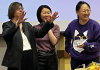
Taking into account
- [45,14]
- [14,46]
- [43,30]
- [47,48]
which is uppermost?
[45,14]

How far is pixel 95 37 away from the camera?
1.27 metres

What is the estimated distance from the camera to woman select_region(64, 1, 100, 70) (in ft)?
4.06

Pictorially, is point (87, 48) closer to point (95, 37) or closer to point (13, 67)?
point (95, 37)

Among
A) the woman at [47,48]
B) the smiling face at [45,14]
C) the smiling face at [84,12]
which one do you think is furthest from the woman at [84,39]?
the smiling face at [45,14]

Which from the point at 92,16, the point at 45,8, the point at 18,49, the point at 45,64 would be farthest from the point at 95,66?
the point at 92,16

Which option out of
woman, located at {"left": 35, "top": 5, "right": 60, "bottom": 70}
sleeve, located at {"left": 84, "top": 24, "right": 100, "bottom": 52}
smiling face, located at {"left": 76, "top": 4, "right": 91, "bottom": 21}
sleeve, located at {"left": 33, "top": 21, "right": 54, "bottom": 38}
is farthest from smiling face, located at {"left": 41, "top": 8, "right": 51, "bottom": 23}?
sleeve, located at {"left": 84, "top": 24, "right": 100, "bottom": 52}

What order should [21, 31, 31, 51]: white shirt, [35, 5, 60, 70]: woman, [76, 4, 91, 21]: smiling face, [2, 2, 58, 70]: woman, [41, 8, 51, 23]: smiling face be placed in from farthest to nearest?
[41, 8, 51, 23]: smiling face
[35, 5, 60, 70]: woman
[76, 4, 91, 21]: smiling face
[21, 31, 31, 51]: white shirt
[2, 2, 58, 70]: woman

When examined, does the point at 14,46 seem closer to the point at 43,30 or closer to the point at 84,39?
the point at 43,30

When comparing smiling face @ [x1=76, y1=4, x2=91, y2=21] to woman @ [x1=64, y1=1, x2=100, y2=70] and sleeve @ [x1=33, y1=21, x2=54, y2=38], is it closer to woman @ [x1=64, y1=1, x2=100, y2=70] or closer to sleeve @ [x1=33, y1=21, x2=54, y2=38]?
woman @ [x1=64, y1=1, x2=100, y2=70]

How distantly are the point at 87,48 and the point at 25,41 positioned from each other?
0.55 meters

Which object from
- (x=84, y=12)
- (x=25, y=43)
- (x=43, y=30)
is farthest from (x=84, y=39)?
(x=25, y=43)

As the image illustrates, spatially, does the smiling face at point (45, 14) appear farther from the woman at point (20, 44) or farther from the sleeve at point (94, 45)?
the sleeve at point (94, 45)

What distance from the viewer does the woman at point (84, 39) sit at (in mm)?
1236

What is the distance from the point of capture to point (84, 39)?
1.29 m
